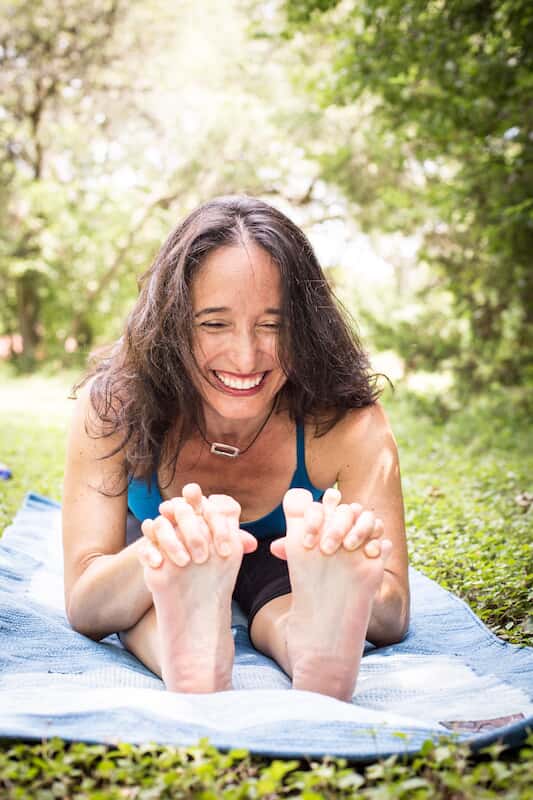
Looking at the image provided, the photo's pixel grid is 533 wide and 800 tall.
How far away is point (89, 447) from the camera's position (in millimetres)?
2002

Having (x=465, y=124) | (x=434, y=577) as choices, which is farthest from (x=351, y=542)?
(x=465, y=124)

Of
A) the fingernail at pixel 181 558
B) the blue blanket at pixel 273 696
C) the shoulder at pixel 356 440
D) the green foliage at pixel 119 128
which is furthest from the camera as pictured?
the green foliage at pixel 119 128

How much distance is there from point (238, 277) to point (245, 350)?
17 cm

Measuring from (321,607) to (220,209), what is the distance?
99cm

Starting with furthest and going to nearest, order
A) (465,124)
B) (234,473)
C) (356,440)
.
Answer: (465,124), (234,473), (356,440)

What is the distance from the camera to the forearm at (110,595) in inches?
66.9

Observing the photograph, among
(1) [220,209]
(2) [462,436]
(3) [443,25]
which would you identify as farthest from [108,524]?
(2) [462,436]

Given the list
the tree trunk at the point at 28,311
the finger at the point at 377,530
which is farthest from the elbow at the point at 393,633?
the tree trunk at the point at 28,311

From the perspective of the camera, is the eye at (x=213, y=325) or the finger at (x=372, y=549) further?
the eye at (x=213, y=325)

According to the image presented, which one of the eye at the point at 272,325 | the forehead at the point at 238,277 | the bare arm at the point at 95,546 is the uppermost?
the forehead at the point at 238,277

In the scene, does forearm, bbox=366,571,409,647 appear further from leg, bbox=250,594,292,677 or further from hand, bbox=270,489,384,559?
hand, bbox=270,489,384,559

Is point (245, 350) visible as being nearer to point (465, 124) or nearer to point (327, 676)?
point (327, 676)

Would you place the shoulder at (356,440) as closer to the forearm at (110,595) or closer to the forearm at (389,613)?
the forearm at (389,613)

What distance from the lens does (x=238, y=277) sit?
181 centimetres
